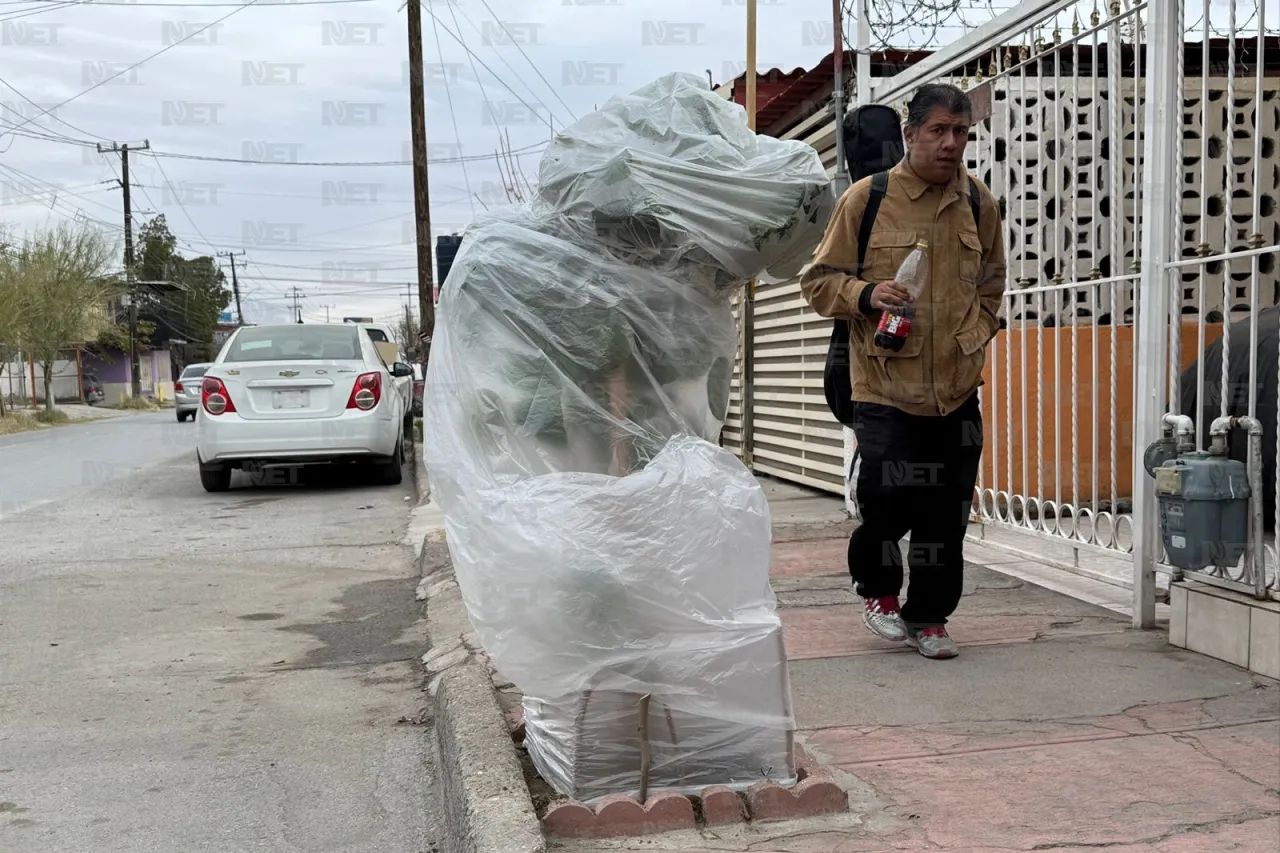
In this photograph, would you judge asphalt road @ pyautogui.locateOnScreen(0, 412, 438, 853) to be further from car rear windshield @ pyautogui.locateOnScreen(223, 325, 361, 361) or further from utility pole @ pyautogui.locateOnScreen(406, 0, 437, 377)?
utility pole @ pyautogui.locateOnScreen(406, 0, 437, 377)

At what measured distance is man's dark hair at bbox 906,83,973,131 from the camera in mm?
3678

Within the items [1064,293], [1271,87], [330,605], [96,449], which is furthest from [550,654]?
[96,449]

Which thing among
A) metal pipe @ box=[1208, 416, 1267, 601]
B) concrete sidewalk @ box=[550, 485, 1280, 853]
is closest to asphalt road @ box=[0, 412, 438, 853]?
concrete sidewalk @ box=[550, 485, 1280, 853]

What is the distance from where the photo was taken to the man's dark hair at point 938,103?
3678mm

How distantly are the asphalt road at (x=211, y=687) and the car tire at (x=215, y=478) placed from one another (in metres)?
1.75

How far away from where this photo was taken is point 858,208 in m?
3.86

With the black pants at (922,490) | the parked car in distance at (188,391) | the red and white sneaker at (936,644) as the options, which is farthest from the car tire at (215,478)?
the parked car in distance at (188,391)

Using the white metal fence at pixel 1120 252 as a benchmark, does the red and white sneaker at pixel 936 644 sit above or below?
below

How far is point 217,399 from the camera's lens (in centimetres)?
1002

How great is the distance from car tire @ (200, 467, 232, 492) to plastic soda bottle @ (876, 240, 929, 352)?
27.4 feet

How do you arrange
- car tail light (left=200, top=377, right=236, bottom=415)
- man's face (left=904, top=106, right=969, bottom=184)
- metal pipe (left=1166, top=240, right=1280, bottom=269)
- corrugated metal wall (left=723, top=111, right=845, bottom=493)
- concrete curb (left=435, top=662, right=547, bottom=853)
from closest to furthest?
concrete curb (left=435, top=662, right=547, bottom=853), metal pipe (left=1166, top=240, right=1280, bottom=269), man's face (left=904, top=106, right=969, bottom=184), corrugated metal wall (left=723, top=111, right=845, bottom=493), car tail light (left=200, top=377, right=236, bottom=415)

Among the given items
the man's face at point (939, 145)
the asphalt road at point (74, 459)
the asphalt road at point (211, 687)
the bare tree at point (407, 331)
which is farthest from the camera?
the bare tree at point (407, 331)

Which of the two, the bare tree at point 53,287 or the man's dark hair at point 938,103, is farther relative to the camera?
the bare tree at point 53,287

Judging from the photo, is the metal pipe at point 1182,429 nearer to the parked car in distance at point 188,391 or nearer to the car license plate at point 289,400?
the car license plate at point 289,400
